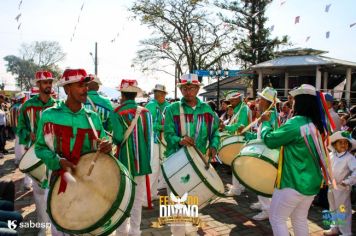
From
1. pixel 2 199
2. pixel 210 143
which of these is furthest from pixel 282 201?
pixel 2 199

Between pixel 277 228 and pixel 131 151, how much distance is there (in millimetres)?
1979

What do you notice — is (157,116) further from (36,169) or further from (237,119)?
(36,169)

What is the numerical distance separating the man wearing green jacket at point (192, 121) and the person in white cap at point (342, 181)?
71.6 inches

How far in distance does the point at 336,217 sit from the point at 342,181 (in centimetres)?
53

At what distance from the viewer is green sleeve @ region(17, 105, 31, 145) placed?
192 inches

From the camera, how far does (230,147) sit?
600 centimetres

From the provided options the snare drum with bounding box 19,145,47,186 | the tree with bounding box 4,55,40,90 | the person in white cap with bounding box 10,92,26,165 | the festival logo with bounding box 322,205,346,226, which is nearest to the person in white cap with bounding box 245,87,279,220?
the festival logo with bounding box 322,205,346,226

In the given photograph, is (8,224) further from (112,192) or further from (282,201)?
(282,201)

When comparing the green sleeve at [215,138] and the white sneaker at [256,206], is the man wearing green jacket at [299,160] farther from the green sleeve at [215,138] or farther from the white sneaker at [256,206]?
the white sneaker at [256,206]

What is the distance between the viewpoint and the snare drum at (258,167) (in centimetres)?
402

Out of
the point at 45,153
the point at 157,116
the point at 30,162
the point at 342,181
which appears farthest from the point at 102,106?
the point at 342,181

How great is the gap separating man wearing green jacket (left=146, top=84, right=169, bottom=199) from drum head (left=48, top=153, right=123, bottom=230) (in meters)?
3.09

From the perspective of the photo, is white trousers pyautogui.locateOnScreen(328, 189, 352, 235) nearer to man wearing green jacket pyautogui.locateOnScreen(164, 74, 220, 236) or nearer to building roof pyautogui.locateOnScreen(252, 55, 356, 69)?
man wearing green jacket pyautogui.locateOnScreen(164, 74, 220, 236)

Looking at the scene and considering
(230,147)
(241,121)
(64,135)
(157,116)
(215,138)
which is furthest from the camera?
(157,116)
